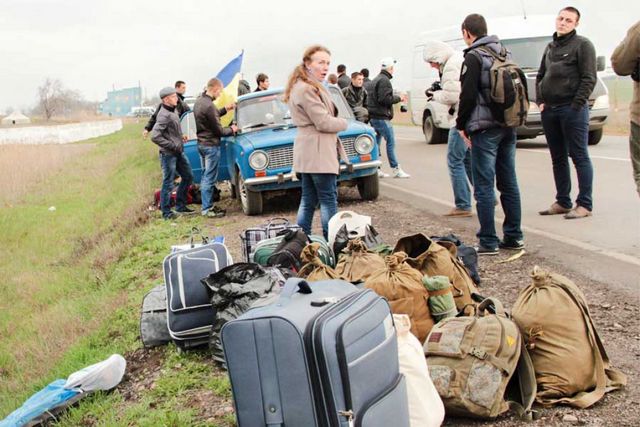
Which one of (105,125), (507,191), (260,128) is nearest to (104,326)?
(507,191)

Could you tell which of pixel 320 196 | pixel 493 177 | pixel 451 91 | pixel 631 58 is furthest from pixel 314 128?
pixel 631 58

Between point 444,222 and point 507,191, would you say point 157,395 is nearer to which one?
point 507,191

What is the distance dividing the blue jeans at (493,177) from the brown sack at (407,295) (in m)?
2.37

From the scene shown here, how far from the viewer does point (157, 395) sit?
15.1 feet

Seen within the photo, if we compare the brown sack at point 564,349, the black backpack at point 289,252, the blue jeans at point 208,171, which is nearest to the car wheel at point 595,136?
the blue jeans at point 208,171

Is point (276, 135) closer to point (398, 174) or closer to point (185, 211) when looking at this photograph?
point (185, 211)

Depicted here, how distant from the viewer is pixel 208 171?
11.0 meters

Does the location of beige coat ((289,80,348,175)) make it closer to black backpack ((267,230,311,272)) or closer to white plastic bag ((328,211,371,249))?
white plastic bag ((328,211,371,249))

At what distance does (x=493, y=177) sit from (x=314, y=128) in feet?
5.38

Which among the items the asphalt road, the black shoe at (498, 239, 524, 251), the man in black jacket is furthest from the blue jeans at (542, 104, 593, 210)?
the black shoe at (498, 239, 524, 251)

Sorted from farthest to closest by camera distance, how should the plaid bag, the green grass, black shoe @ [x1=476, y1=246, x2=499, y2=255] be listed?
1. black shoe @ [x1=476, y1=246, x2=499, y2=255]
2. the plaid bag
3. the green grass

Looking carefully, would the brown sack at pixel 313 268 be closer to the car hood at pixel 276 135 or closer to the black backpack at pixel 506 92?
the black backpack at pixel 506 92

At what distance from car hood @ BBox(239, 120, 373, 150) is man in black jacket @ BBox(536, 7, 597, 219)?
2850 mm

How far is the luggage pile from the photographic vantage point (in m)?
3.13
